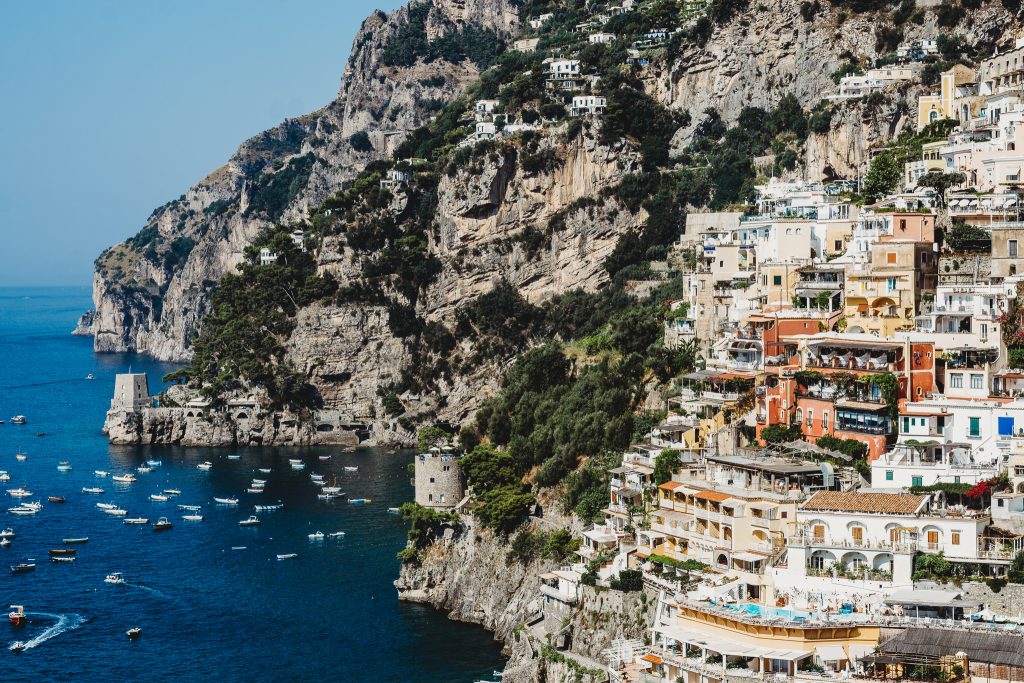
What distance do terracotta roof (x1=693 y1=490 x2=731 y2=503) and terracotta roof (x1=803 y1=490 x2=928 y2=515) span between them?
286 centimetres

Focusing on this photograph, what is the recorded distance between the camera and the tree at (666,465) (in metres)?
55.7

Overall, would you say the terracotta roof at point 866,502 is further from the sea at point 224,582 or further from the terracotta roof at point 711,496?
the sea at point 224,582

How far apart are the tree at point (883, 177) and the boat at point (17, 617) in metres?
44.3

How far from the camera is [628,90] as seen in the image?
123 m

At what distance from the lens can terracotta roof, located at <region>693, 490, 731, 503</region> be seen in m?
48.8

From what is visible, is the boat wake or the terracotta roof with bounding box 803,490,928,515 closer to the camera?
the terracotta roof with bounding box 803,490,928,515

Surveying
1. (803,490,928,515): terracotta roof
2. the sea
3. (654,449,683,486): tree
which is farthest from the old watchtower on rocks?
(803,490,928,515): terracotta roof

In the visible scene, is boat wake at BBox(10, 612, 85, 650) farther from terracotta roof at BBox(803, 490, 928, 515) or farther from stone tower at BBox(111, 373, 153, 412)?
stone tower at BBox(111, 373, 153, 412)

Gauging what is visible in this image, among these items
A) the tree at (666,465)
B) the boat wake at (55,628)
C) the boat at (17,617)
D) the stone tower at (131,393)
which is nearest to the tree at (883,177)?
the tree at (666,465)

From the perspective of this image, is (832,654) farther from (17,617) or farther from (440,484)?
(17,617)

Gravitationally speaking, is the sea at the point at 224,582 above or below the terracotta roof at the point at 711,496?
below

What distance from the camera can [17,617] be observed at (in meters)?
72.0

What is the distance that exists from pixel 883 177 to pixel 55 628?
44.0m

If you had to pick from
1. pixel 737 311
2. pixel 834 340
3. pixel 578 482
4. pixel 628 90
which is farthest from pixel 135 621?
pixel 628 90
